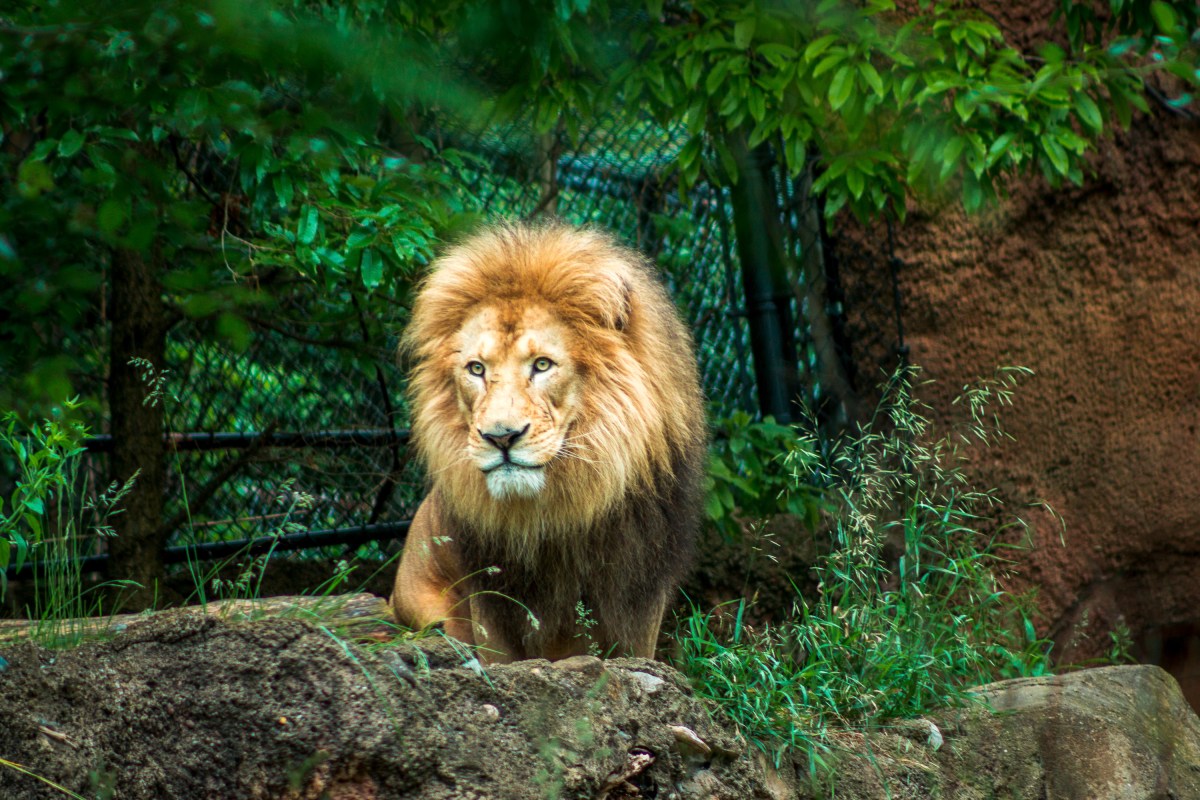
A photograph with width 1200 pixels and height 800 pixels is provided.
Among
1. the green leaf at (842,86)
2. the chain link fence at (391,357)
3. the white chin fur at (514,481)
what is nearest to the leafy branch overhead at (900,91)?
the green leaf at (842,86)

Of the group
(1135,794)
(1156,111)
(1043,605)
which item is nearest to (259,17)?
(1135,794)

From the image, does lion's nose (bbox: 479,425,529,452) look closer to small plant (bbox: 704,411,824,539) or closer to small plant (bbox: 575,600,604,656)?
small plant (bbox: 575,600,604,656)

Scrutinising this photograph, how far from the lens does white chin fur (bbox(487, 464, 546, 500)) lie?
3182 millimetres

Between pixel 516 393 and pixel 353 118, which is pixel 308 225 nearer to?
pixel 516 393

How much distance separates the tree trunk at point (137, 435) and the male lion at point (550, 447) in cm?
137

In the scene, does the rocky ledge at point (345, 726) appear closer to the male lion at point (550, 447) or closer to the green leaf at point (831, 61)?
the male lion at point (550, 447)

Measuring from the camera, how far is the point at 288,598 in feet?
12.1

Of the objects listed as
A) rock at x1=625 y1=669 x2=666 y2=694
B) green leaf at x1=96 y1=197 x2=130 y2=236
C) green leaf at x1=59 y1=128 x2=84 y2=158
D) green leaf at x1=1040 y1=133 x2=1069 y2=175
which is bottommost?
rock at x1=625 y1=669 x2=666 y2=694

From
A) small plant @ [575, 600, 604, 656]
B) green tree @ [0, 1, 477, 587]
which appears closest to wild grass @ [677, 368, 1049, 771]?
small plant @ [575, 600, 604, 656]

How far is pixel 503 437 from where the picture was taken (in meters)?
3.15

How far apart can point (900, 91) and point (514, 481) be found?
1392 mm

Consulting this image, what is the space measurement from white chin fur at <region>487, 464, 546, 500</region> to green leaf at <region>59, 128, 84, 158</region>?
128 centimetres

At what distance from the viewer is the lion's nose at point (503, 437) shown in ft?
10.3

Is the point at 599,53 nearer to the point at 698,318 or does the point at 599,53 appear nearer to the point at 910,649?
the point at 910,649
